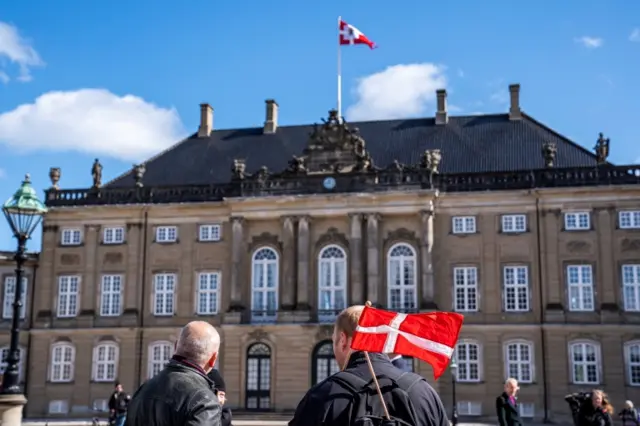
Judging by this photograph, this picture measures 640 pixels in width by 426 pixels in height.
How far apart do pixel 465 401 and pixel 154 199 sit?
1943 centimetres

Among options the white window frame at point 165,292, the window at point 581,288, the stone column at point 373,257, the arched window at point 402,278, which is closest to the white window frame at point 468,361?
the arched window at point 402,278

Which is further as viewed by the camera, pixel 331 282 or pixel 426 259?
pixel 331 282

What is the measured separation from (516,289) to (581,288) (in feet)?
9.82

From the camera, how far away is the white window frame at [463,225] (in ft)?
137

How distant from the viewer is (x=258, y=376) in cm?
4206

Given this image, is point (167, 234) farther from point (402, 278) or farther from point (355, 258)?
point (402, 278)

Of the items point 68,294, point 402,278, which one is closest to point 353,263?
point 402,278

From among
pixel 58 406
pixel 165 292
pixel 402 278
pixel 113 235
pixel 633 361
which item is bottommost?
pixel 58 406

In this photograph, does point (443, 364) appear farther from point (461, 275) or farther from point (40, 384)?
point (40, 384)

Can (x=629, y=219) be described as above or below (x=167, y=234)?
above

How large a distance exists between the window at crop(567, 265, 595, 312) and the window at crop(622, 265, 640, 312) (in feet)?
4.80

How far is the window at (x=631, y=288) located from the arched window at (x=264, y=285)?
16720 mm

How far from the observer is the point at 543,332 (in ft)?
130

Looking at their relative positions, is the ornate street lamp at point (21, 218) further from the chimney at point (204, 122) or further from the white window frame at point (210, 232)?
the chimney at point (204, 122)
